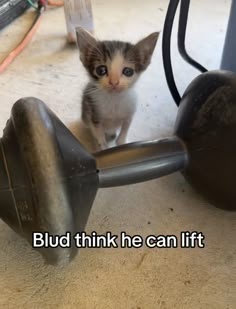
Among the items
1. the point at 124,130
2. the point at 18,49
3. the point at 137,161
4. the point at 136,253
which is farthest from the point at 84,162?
the point at 18,49

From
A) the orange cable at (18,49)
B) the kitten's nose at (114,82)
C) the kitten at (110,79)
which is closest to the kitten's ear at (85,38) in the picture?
the kitten at (110,79)

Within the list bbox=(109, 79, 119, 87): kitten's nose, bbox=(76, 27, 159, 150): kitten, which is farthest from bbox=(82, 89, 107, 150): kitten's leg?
bbox=(109, 79, 119, 87): kitten's nose

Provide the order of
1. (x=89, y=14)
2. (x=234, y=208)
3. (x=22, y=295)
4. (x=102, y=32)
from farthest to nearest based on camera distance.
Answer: (x=102, y=32) → (x=89, y=14) → (x=234, y=208) → (x=22, y=295)

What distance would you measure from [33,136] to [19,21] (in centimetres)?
122

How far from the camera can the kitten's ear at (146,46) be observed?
94cm

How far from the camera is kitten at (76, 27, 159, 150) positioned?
3.00 ft

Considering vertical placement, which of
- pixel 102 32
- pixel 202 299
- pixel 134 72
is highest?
pixel 134 72

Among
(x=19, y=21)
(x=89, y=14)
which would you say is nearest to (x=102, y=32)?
(x=89, y=14)

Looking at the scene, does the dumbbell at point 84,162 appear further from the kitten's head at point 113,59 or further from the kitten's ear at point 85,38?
the kitten's ear at point 85,38

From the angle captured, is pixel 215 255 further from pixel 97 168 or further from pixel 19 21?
pixel 19 21

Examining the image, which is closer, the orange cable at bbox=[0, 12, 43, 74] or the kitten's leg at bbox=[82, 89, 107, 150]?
the kitten's leg at bbox=[82, 89, 107, 150]

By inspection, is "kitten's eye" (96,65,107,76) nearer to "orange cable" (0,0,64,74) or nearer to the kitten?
the kitten

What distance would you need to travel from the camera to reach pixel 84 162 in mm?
706

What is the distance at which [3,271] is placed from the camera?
77 centimetres
